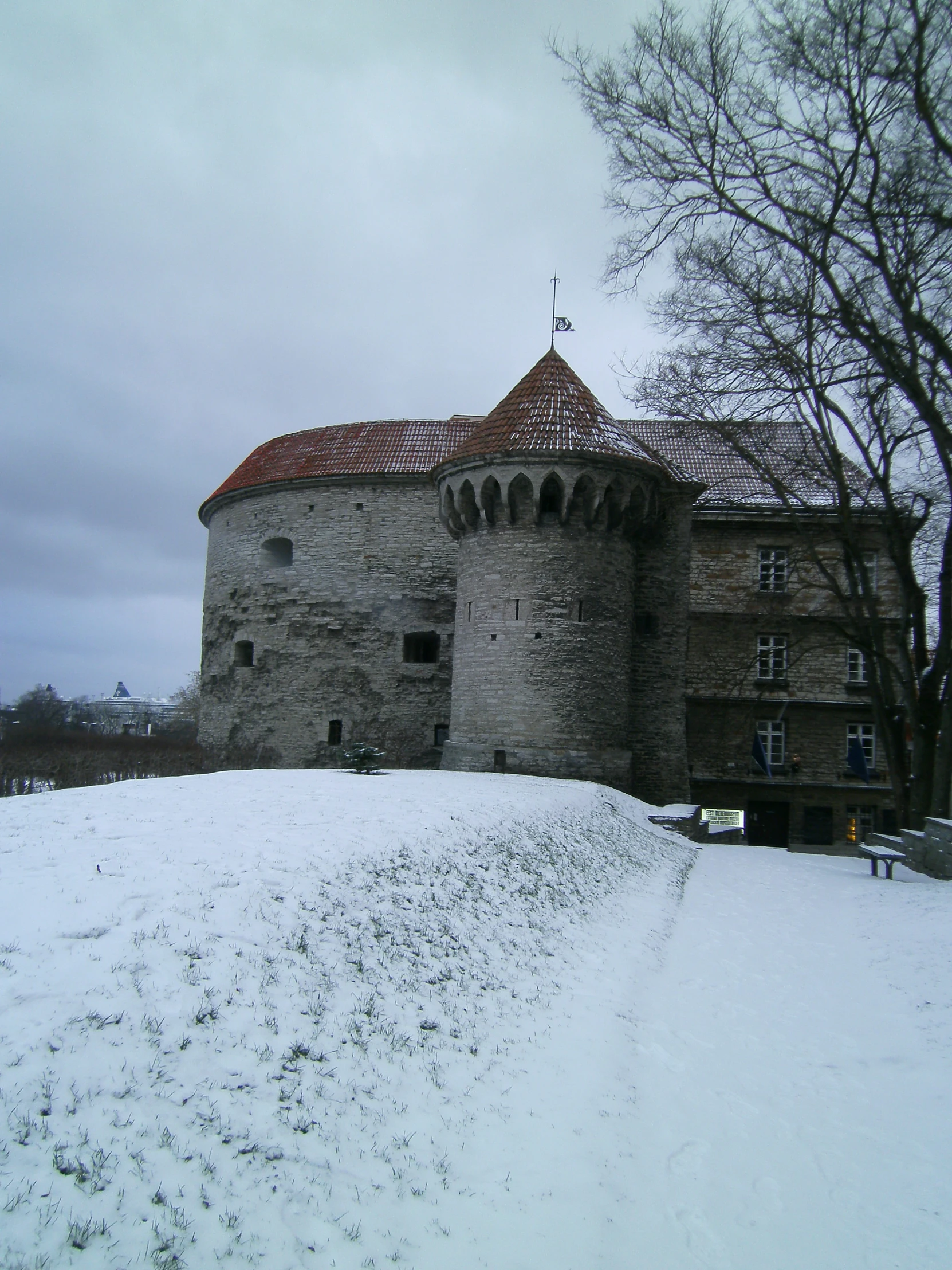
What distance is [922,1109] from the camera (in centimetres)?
416

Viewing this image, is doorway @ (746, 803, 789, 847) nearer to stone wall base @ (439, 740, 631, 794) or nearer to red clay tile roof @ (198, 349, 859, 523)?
red clay tile roof @ (198, 349, 859, 523)

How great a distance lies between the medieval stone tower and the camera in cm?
1451

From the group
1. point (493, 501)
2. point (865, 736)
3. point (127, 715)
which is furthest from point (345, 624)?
point (127, 715)

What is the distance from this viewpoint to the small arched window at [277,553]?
22.2m

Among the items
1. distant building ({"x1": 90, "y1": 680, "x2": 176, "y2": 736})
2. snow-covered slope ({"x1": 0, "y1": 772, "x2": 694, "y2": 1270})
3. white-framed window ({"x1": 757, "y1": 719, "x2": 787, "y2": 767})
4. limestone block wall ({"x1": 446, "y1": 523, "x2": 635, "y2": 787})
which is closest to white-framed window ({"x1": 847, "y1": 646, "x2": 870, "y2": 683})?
white-framed window ({"x1": 757, "y1": 719, "x2": 787, "y2": 767})

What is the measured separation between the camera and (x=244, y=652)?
22547 mm

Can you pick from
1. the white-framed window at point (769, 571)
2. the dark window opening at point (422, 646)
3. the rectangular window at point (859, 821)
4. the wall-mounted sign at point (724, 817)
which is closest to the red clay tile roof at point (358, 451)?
the dark window opening at point (422, 646)

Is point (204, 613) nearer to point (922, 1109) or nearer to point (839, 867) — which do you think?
point (839, 867)

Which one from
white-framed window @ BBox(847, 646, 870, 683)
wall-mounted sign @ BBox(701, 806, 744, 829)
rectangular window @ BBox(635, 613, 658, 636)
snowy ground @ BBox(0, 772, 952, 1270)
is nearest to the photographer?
snowy ground @ BBox(0, 772, 952, 1270)

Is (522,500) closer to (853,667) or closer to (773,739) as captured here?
Answer: (773,739)

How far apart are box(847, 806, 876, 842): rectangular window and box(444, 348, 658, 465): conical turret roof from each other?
10.7 m

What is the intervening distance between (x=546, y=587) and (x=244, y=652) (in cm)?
1084

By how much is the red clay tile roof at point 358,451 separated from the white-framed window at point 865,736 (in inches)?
474

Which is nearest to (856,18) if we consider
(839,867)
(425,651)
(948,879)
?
(948,879)
